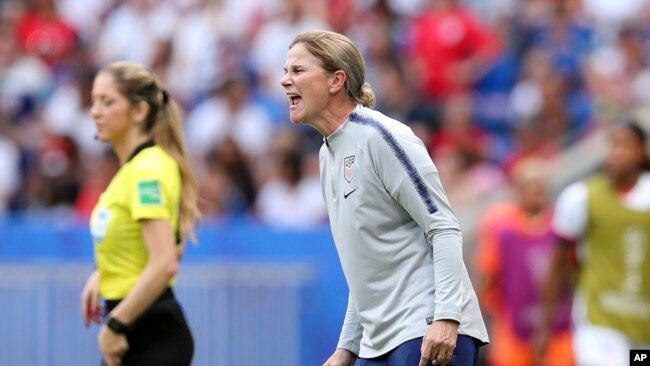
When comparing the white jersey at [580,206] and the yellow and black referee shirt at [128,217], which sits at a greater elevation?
the white jersey at [580,206]

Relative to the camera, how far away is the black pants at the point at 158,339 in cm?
636

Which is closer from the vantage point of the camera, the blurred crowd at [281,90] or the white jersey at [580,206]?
the white jersey at [580,206]

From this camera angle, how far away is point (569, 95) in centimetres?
1365

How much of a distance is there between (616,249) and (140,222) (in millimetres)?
3869

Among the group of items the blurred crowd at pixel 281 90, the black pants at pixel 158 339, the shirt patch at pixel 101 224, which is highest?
the blurred crowd at pixel 281 90

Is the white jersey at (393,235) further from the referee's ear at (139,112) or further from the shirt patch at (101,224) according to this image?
the referee's ear at (139,112)

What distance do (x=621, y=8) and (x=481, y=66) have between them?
167cm

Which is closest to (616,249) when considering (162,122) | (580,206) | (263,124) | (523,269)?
(580,206)

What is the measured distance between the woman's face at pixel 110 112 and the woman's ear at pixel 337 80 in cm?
155

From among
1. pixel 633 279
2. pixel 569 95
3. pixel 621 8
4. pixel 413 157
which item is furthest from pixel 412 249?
pixel 621 8

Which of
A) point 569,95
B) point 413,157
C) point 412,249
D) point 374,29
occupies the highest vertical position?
point 374,29

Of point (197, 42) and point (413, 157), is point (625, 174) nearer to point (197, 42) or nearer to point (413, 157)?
point (413, 157)

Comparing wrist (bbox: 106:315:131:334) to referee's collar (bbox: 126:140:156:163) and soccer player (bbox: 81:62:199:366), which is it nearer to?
soccer player (bbox: 81:62:199:366)

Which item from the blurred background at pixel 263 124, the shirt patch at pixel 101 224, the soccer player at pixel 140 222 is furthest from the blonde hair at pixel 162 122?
the blurred background at pixel 263 124
